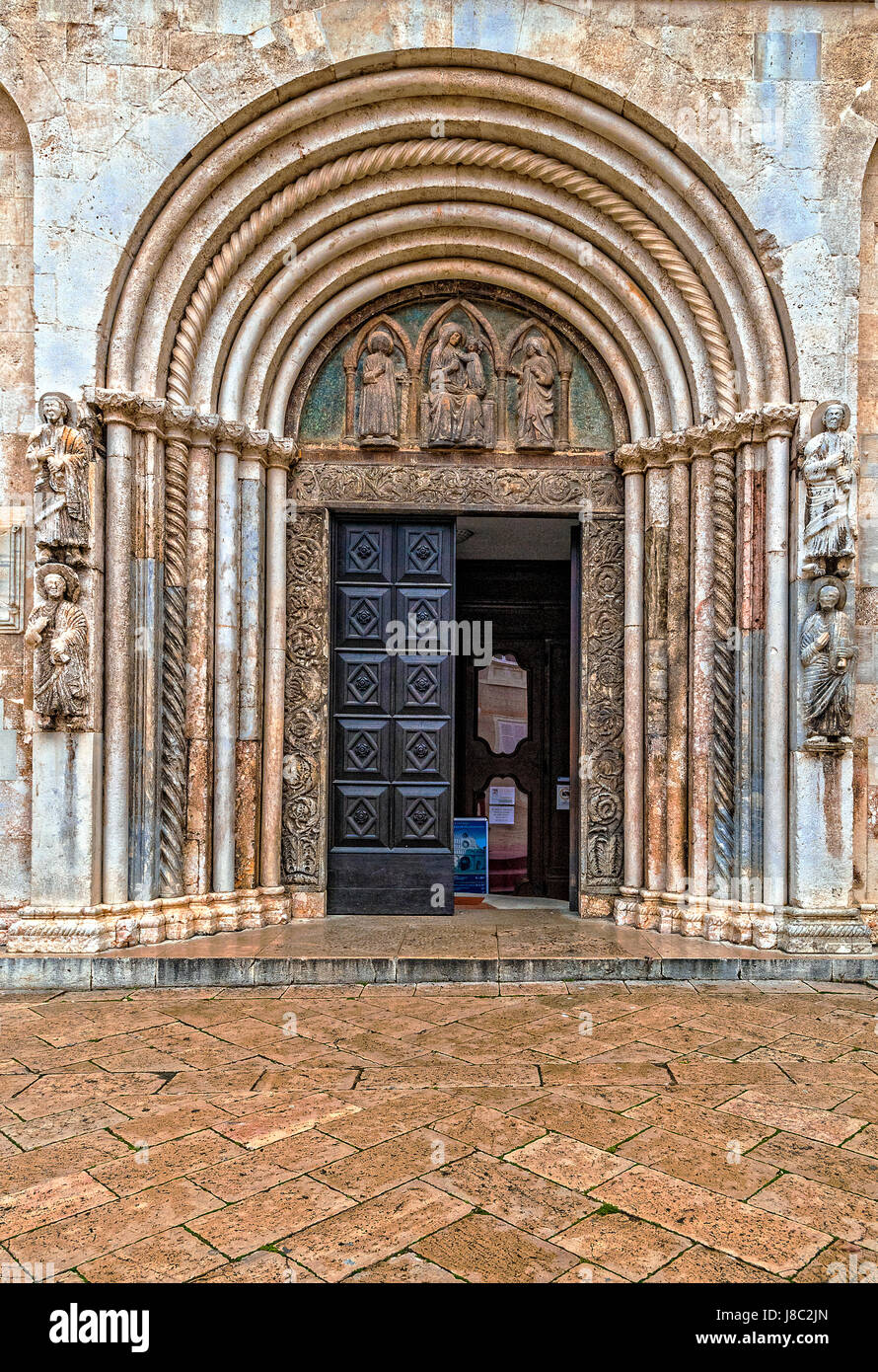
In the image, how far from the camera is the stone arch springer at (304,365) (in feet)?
17.8

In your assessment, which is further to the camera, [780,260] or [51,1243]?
[780,260]

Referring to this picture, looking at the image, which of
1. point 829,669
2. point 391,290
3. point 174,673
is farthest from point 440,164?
point 829,669

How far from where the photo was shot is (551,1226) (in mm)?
2381

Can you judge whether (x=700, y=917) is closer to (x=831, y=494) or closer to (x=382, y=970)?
(x=382, y=970)

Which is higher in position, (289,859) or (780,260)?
(780,260)

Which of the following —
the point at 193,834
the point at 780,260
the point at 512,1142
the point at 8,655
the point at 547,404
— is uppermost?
the point at 780,260

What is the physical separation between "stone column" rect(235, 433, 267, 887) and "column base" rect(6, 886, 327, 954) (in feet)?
0.69

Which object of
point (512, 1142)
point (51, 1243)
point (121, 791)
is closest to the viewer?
point (51, 1243)

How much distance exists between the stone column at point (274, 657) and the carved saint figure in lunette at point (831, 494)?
11.3 feet

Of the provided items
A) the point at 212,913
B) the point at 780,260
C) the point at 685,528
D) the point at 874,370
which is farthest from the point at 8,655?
the point at 874,370

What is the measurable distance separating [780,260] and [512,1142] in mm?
5196

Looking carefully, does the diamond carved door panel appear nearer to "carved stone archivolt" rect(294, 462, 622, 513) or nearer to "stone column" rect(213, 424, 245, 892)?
"carved stone archivolt" rect(294, 462, 622, 513)

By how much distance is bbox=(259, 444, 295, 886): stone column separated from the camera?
6023mm

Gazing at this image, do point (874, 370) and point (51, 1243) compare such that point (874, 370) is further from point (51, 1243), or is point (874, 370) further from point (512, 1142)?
point (51, 1243)
